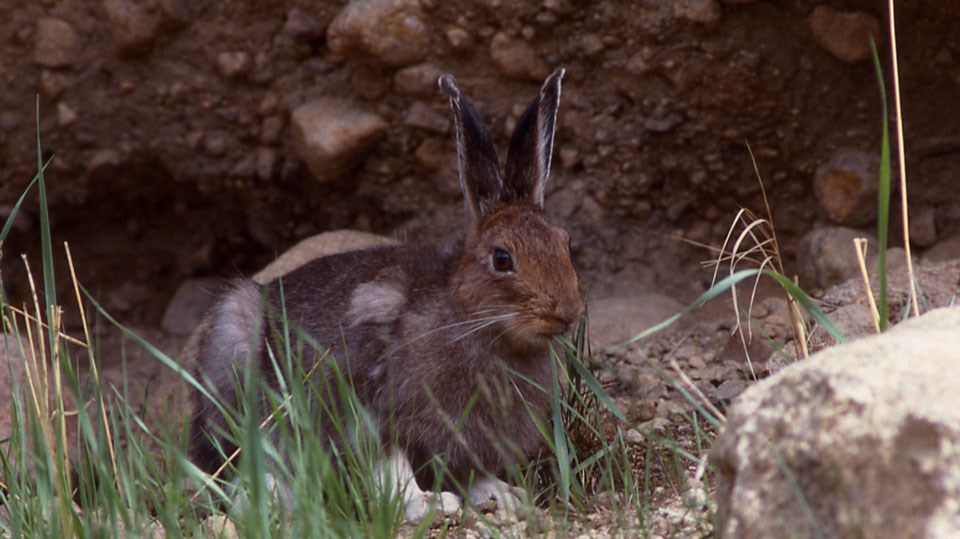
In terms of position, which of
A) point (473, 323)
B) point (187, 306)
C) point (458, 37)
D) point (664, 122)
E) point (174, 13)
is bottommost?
point (187, 306)

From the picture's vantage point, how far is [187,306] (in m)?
6.45

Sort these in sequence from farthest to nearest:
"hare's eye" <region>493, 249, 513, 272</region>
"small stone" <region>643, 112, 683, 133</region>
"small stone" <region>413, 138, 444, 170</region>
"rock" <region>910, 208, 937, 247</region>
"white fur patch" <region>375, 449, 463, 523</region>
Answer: "small stone" <region>413, 138, 444, 170</region> → "small stone" <region>643, 112, 683, 133</region> → "rock" <region>910, 208, 937, 247</region> → "hare's eye" <region>493, 249, 513, 272</region> → "white fur patch" <region>375, 449, 463, 523</region>

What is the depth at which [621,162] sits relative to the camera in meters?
5.62

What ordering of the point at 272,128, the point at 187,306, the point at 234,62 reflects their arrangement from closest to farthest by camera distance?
the point at 234,62
the point at 272,128
the point at 187,306

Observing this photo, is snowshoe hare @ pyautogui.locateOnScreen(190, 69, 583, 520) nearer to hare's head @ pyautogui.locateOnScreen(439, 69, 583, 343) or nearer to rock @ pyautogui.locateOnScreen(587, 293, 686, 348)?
hare's head @ pyautogui.locateOnScreen(439, 69, 583, 343)

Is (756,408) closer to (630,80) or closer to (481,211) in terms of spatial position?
(481,211)

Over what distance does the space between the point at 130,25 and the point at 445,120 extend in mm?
1621

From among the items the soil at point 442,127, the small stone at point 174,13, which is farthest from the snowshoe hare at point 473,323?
the small stone at point 174,13

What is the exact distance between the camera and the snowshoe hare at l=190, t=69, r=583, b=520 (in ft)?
11.7

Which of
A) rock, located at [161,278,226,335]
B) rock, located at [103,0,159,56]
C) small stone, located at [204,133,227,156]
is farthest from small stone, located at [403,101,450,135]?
rock, located at [161,278,226,335]

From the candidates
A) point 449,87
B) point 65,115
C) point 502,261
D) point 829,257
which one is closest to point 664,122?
point 829,257

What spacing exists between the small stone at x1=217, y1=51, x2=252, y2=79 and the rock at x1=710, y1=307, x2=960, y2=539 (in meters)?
4.35

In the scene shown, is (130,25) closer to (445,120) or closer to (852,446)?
(445,120)

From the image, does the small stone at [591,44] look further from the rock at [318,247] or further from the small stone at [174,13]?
the small stone at [174,13]
